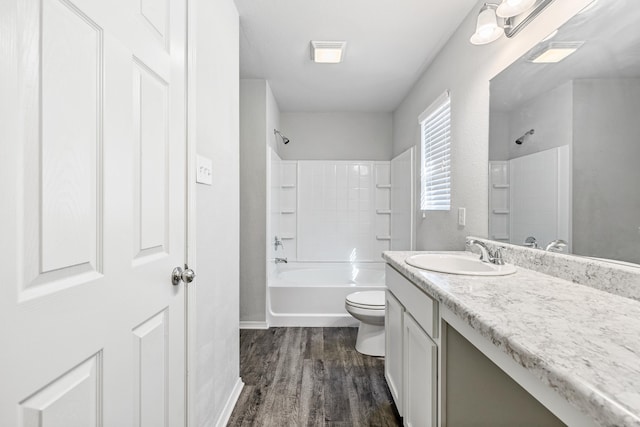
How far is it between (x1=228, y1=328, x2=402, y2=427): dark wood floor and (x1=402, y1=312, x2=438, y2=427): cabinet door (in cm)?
36

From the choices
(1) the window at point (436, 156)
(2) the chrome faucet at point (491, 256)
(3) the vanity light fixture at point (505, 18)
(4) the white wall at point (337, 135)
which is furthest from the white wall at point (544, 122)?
(4) the white wall at point (337, 135)

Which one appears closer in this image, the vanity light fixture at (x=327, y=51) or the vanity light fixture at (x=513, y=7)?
the vanity light fixture at (x=513, y=7)

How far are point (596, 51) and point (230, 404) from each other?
91.6 inches

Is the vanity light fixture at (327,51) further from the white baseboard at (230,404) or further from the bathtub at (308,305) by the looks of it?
Result: the white baseboard at (230,404)

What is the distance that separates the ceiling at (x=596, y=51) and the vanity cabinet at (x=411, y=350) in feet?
3.38

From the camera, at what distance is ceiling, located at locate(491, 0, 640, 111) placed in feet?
3.32

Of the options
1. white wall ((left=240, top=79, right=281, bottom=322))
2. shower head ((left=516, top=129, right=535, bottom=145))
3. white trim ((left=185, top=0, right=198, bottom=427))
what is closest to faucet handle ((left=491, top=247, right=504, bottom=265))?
shower head ((left=516, top=129, right=535, bottom=145))

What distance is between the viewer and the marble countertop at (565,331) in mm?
474

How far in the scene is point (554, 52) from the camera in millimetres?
1328

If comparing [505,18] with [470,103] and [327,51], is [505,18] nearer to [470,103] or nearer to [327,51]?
[470,103]

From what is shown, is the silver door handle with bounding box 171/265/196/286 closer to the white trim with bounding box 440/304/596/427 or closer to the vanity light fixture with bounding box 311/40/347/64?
the white trim with bounding box 440/304/596/427

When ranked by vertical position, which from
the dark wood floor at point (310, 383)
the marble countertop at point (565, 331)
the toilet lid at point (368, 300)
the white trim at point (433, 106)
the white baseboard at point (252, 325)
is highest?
the white trim at point (433, 106)

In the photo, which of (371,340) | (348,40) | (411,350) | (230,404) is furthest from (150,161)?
(371,340)

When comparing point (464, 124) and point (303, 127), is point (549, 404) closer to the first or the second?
point (464, 124)
